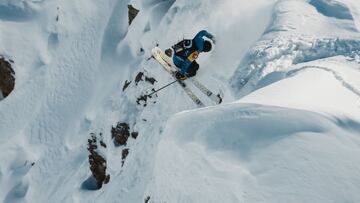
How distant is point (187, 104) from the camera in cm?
1154

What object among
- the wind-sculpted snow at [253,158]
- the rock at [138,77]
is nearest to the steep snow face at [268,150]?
the wind-sculpted snow at [253,158]

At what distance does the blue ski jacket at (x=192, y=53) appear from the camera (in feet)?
35.7

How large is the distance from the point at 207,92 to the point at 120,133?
460 centimetres

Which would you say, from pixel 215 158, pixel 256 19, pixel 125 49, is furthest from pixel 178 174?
pixel 125 49

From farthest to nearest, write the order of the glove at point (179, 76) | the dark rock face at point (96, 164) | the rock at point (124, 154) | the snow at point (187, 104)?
the dark rock face at point (96, 164) < the rock at point (124, 154) < the glove at point (179, 76) < the snow at point (187, 104)

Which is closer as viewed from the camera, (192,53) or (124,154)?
(192,53)

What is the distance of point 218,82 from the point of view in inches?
429

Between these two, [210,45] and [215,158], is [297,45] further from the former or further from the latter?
[215,158]

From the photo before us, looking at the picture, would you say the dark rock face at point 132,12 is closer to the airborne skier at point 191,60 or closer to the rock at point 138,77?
the rock at point 138,77

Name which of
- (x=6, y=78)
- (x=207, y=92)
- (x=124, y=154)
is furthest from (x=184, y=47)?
(x=6, y=78)

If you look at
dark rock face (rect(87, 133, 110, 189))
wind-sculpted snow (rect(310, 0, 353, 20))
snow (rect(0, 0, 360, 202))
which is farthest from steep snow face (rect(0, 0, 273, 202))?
wind-sculpted snow (rect(310, 0, 353, 20))

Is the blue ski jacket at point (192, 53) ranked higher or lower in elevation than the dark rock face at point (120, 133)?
A: higher

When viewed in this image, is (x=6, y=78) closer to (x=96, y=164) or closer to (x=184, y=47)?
(x=96, y=164)

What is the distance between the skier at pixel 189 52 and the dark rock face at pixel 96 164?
4710mm
